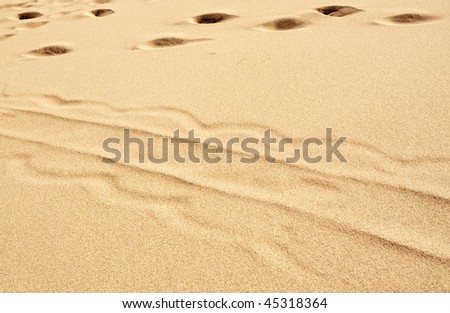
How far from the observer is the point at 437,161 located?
1.15 metres

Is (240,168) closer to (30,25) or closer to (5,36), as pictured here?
(5,36)

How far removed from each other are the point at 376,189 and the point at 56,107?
1409 millimetres

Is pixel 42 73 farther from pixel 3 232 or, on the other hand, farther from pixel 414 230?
pixel 414 230

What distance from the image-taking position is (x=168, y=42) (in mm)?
2344

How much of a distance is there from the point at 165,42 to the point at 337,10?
1.10 metres

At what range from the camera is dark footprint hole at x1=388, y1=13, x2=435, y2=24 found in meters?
2.12

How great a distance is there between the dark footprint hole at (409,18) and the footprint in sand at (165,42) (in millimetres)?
1082

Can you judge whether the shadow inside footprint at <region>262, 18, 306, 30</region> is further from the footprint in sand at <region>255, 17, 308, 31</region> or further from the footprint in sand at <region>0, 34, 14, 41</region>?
the footprint in sand at <region>0, 34, 14, 41</region>

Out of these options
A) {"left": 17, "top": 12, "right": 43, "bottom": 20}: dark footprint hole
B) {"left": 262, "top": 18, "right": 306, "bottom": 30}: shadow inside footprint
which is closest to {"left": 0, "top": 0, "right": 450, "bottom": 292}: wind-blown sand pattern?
{"left": 262, "top": 18, "right": 306, "bottom": 30}: shadow inside footprint

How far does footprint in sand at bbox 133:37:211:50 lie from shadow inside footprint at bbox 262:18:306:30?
0.42 metres

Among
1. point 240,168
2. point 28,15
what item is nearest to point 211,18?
point 240,168

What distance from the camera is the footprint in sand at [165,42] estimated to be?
2291mm
